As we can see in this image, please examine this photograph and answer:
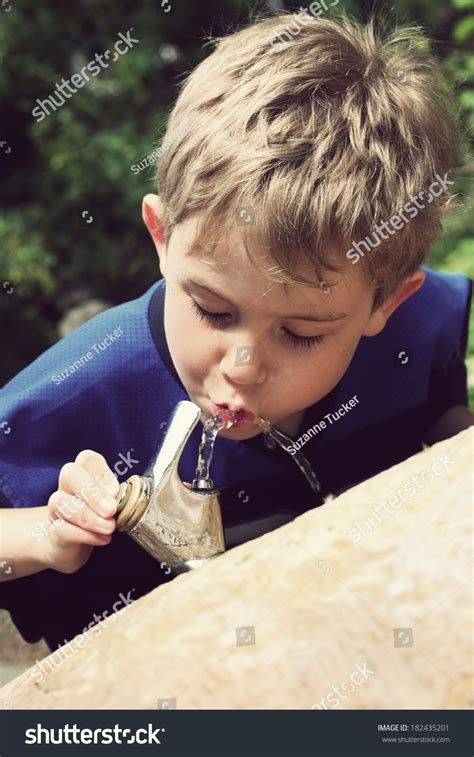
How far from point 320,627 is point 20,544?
92 centimetres

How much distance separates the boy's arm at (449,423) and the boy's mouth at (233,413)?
0.93m

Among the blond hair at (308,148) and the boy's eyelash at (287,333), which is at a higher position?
the blond hair at (308,148)

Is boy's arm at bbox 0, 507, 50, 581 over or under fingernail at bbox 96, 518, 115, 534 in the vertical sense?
under

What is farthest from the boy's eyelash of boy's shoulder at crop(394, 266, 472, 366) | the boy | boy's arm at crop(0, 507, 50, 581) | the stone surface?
boy's shoulder at crop(394, 266, 472, 366)

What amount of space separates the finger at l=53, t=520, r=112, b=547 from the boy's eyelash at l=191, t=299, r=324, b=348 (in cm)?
47

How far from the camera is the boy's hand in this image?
1538 millimetres

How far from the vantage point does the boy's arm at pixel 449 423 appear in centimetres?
259

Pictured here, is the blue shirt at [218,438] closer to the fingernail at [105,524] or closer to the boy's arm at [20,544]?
the boy's arm at [20,544]

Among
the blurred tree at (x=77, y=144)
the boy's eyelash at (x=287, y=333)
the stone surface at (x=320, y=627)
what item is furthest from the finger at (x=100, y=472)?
the blurred tree at (x=77, y=144)

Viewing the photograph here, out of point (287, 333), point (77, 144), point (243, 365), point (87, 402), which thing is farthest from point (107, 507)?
point (77, 144)

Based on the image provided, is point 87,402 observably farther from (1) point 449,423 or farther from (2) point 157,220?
(1) point 449,423

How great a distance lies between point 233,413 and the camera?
6.01ft

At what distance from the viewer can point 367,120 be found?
178cm

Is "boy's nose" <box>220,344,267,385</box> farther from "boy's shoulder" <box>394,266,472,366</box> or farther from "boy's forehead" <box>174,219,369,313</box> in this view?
"boy's shoulder" <box>394,266,472,366</box>
